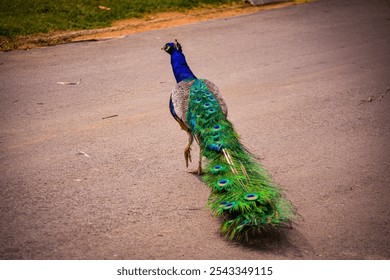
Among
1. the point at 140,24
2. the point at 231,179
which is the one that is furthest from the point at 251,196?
the point at 140,24

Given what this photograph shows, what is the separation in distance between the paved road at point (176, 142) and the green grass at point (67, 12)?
0.92m

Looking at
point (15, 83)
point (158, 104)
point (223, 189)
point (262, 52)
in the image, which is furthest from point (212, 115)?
point (262, 52)

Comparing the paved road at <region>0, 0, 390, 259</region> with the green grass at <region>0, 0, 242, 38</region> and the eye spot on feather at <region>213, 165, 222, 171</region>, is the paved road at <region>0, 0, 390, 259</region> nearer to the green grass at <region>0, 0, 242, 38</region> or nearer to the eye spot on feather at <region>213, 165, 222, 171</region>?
the eye spot on feather at <region>213, 165, 222, 171</region>

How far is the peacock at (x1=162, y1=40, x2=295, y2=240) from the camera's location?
3.63 meters

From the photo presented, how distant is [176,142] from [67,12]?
594cm

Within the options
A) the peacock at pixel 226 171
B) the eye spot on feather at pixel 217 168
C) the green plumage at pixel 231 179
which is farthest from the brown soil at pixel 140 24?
the eye spot on feather at pixel 217 168

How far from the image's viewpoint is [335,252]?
3828mm

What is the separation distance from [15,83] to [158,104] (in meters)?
2.43

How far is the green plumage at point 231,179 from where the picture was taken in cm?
362

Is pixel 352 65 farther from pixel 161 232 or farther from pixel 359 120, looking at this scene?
pixel 161 232

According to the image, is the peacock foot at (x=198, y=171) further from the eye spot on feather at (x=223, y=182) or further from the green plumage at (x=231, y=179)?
the eye spot on feather at (x=223, y=182)

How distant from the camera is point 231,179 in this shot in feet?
12.8

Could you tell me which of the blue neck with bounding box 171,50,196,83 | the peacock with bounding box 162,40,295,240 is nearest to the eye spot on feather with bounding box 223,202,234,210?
the peacock with bounding box 162,40,295,240

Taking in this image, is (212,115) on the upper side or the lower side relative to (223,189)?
upper
